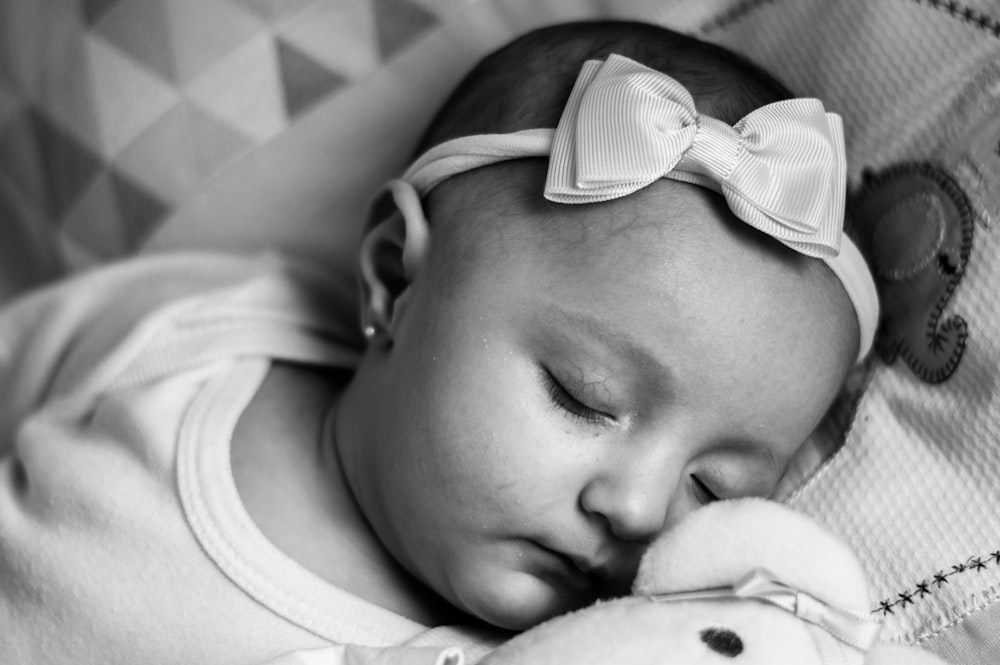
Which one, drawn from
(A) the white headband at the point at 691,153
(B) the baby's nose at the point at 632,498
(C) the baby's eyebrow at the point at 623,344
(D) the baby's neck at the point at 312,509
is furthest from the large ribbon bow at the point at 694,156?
(D) the baby's neck at the point at 312,509

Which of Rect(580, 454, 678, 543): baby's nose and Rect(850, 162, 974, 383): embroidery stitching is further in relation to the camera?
Rect(850, 162, 974, 383): embroidery stitching

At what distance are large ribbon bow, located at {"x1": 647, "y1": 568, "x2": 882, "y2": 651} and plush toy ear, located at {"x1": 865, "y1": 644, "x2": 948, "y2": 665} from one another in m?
0.01

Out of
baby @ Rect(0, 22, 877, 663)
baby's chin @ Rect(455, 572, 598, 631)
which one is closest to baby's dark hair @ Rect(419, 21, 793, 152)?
baby @ Rect(0, 22, 877, 663)

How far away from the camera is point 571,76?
136 centimetres

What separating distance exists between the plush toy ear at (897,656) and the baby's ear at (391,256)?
0.67 metres

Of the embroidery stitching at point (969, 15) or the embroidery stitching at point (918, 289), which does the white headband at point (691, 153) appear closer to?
the embroidery stitching at point (918, 289)

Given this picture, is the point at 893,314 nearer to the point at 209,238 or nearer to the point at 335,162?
the point at 335,162

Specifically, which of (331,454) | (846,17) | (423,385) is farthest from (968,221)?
(331,454)

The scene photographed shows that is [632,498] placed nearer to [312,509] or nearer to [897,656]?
[897,656]

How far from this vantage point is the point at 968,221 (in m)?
1.32

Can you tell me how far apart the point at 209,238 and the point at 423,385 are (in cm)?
73

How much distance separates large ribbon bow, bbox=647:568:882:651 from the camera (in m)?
0.95

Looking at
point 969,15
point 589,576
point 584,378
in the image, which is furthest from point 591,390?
point 969,15

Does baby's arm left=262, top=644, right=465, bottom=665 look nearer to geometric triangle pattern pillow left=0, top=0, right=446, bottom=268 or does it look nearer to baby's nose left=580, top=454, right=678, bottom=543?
baby's nose left=580, top=454, right=678, bottom=543
